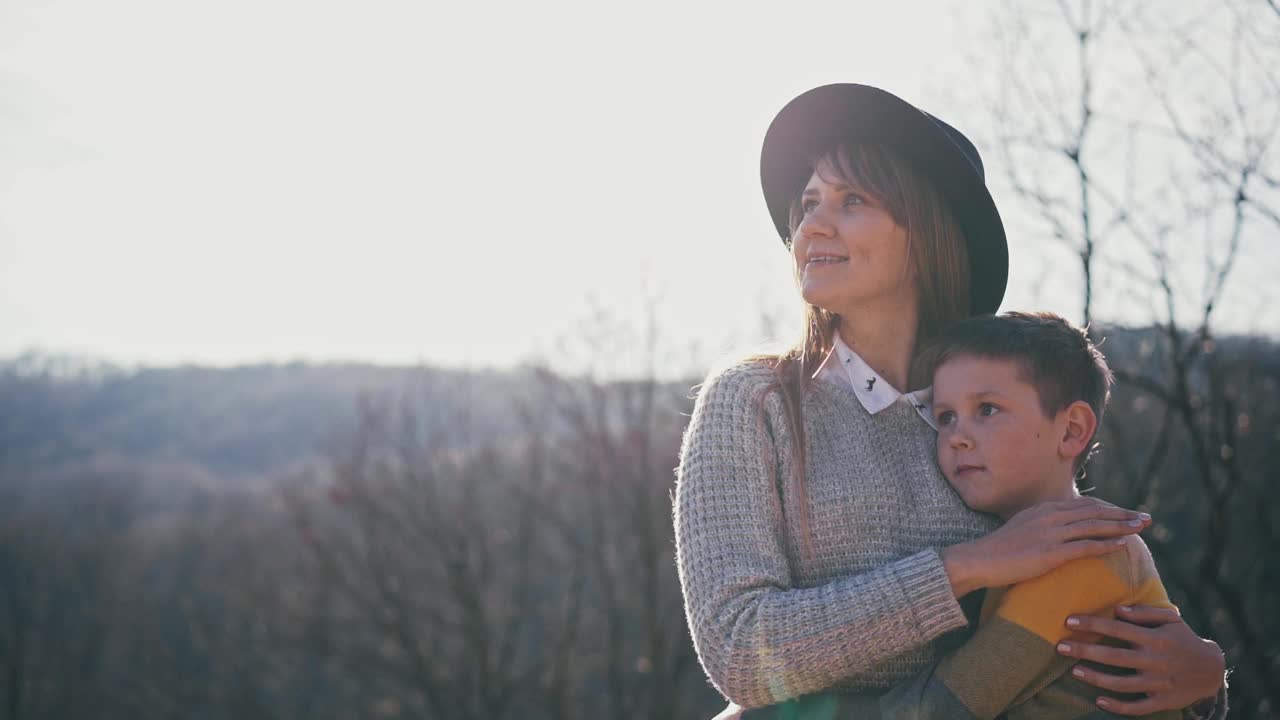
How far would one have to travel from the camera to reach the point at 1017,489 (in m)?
1.77

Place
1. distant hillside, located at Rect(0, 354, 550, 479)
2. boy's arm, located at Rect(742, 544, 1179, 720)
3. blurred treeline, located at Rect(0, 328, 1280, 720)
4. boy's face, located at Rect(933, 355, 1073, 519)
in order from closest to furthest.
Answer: boy's arm, located at Rect(742, 544, 1179, 720) < boy's face, located at Rect(933, 355, 1073, 519) < blurred treeline, located at Rect(0, 328, 1280, 720) < distant hillside, located at Rect(0, 354, 550, 479)

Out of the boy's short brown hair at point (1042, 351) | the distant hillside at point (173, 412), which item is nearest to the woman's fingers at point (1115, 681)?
the boy's short brown hair at point (1042, 351)

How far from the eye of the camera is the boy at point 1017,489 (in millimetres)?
1535

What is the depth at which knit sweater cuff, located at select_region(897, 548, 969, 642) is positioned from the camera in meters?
1.55

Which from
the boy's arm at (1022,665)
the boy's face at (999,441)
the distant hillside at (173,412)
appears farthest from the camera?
the distant hillside at (173,412)

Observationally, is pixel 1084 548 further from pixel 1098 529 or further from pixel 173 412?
pixel 173 412

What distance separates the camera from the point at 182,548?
2889 centimetres

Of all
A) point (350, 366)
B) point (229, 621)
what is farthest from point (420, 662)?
point (350, 366)

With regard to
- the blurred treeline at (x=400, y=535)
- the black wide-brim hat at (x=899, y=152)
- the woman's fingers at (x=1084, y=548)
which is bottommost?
the blurred treeline at (x=400, y=535)

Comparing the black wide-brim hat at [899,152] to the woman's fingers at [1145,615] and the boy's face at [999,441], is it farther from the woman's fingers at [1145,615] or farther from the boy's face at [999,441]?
the woman's fingers at [1145,615]

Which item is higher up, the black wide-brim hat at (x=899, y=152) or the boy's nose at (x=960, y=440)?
Answer: the black wide-brim hat at (x=899, y=152)

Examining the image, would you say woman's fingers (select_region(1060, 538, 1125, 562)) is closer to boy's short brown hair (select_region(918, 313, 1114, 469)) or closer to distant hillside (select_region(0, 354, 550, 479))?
boy's short brown hair (select_region(918, 313, 1114, 469))

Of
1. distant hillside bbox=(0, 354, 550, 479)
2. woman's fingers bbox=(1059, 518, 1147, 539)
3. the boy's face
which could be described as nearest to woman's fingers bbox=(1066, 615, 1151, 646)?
woman's fingers bbox=(1059, 518, 1147, 539)

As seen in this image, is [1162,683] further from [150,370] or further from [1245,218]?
[150,370]
